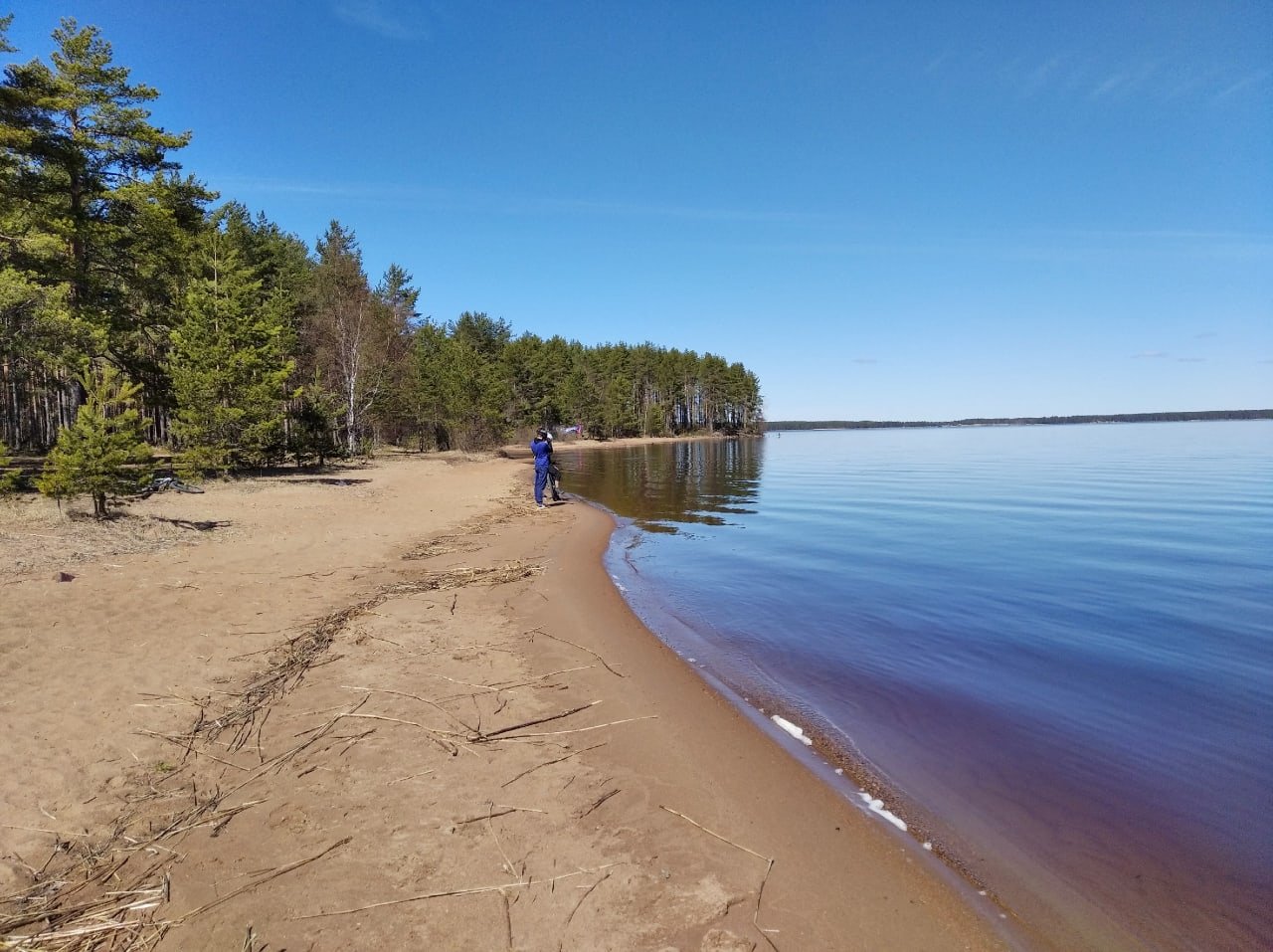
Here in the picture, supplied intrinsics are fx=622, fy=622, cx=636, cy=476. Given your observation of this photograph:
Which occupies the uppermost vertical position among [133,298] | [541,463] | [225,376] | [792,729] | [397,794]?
[133,298]

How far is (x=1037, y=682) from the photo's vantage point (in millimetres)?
6355

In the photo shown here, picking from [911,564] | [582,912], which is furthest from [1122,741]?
[911,564]

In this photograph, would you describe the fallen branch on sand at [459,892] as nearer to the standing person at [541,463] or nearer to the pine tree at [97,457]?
the pine tree at [97,457]

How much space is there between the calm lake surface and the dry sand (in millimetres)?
717

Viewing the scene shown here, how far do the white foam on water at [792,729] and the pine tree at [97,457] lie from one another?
38.1 ft

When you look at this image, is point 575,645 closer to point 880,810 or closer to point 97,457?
point 880,810

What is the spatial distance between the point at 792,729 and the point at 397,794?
3.20m

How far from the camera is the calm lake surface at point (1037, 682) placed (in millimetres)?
3602

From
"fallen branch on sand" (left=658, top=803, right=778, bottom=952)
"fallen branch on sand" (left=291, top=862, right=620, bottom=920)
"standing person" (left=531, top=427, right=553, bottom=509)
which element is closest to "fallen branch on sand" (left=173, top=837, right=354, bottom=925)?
"fallen branch on sand" (left=291, top=862, right=620, bottom=920)

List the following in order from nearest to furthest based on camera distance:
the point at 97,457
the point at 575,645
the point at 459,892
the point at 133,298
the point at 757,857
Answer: the point at 459,892 < the point at 757,857 < the point at 575,645 < the point at 97,457 < the point at 133,298

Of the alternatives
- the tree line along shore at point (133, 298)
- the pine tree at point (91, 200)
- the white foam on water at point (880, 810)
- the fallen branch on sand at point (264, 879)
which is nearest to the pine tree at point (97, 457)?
the tree line along shore at point (133, 298)

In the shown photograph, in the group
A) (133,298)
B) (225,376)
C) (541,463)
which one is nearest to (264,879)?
(541,463)

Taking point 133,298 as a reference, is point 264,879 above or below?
below

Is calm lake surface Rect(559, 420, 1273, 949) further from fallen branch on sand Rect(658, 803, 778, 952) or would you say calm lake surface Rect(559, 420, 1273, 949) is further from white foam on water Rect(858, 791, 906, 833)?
fallen branch on sand Rect(658, 803, 778, 952)
